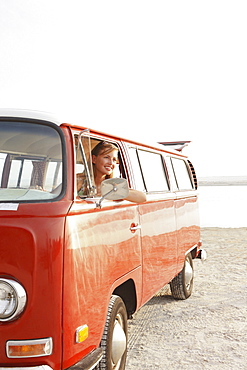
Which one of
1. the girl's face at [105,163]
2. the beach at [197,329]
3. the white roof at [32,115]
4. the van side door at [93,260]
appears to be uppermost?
the white roof at [32,115]

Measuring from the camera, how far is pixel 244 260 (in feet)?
37.6

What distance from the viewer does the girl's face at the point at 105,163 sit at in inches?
174

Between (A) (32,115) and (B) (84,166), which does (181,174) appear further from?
(A) (32,115)

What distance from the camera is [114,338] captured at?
4.18 m

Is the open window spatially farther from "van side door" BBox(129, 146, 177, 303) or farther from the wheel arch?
the wheel arch

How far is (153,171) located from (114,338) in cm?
230

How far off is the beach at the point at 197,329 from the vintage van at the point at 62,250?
76cm

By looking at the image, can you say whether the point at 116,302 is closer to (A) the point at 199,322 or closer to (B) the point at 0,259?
(B) the point at 0,259

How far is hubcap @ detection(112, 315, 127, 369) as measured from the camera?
419cm

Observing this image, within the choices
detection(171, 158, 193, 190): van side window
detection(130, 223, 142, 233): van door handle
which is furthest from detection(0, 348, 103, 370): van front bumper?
detection(171, 158, 193, 190): van side window

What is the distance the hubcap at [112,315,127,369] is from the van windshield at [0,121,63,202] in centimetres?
142

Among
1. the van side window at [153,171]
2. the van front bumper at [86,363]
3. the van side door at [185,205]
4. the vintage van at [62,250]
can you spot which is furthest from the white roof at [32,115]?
the van side door at [185,205]

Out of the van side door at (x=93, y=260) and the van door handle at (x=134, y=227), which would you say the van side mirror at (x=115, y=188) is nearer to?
the van side door at (x=93, y=260)

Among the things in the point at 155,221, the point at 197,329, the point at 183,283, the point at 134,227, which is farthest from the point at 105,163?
the point at 183,283
